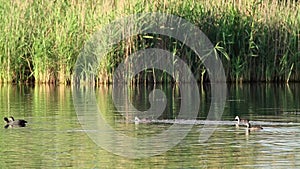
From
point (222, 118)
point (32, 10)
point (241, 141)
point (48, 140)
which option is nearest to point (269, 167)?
point (241, 141)

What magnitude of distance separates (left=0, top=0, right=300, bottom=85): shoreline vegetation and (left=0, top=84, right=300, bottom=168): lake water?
373 cm

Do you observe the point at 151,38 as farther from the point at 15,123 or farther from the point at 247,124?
the point at 247,124

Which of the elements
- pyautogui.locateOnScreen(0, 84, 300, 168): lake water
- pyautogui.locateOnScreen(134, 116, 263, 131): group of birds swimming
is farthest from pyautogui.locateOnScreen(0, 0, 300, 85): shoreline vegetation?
pyautogui.locateOnScreen(134, 116, 263, 131): group of birds swimming

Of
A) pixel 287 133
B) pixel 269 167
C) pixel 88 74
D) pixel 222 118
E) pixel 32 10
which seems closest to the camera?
pixel 269 167

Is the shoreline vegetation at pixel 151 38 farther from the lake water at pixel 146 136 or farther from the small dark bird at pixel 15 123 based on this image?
the small dark bird at pixel 15 123

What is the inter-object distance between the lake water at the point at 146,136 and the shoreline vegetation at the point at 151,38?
12.3 ft

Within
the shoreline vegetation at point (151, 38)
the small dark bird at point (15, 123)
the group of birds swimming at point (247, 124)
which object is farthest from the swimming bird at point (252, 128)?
the shoreline vegetation at point (151, 38)

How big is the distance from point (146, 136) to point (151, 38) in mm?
11507

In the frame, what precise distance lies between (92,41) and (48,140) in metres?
11.7

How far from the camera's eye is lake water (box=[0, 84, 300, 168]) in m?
10.8

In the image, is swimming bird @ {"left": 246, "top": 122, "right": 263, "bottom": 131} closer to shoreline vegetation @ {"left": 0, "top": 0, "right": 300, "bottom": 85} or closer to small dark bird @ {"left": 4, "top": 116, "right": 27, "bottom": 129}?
small dark bird @ {"left": 4, "top": 116, "right": 27, "bottom": 129}

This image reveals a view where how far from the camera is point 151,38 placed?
24.7m

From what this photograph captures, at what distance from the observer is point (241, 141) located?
41.4ft

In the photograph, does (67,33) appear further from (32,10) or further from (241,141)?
(241,141)
